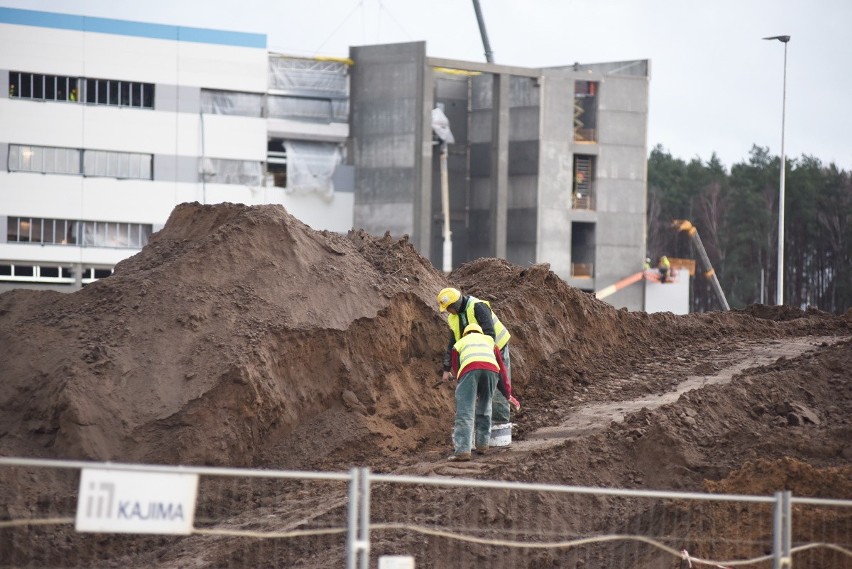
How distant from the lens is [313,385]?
14883 mm

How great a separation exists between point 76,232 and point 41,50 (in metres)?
7.71

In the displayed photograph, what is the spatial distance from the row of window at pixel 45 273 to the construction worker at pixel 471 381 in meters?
39.7

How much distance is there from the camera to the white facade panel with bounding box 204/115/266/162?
53.2 m

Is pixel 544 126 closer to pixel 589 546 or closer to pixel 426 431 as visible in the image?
pixel 426 431

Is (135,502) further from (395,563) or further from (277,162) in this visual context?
(277,162)

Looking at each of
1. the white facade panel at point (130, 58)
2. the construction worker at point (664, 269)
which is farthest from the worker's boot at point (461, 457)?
the construction worker at point (664, 269)

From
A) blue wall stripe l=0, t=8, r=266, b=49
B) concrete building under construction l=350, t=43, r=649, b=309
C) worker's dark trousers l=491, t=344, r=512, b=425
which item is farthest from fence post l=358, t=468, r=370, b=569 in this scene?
concrete building under construction l=350, t=43, r=649, b=309

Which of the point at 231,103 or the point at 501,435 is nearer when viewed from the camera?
the point at 501,435

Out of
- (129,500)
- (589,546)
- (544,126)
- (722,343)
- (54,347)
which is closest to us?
(129,500)

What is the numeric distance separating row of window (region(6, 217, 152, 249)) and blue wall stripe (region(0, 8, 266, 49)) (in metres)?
8.15

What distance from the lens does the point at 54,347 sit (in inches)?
562

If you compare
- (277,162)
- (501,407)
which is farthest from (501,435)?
(277,162)

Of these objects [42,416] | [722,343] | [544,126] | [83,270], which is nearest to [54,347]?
[42,416]

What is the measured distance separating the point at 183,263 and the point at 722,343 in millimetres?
9322
